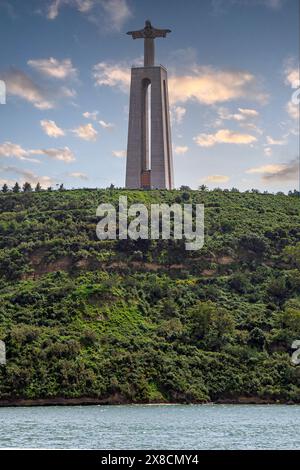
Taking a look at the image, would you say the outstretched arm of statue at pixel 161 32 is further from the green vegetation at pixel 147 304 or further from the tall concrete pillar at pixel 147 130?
the green vegetation at pixel 147 304

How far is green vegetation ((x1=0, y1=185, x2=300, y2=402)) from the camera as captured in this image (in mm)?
71438

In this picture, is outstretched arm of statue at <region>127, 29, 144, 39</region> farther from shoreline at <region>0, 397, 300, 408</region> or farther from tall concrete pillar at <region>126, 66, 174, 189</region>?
shoreline at <region>0, 397, 300, 408</region>

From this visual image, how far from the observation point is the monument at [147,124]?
110 metres

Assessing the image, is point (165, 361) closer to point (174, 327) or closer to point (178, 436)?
point (174, 327)

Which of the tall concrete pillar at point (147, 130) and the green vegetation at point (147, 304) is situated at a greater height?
the tall concrete pillar at point (147, 130)

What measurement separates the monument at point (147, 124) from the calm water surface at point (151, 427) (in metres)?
49.3

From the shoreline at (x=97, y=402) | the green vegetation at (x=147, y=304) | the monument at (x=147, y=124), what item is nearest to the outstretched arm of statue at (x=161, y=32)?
the monument at (x=147, y=124)

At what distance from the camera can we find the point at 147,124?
113 metres

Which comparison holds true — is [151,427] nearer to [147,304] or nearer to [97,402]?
[97,402]

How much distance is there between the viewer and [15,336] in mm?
74125

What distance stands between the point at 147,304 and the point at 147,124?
112 feet

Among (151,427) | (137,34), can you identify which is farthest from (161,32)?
(151,427)

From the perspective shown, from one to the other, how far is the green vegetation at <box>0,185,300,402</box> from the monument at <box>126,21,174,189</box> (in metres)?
2.90

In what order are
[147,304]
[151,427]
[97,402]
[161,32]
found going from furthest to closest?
[161,32], [147,304], [97,402], [151,427]
